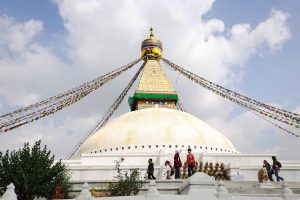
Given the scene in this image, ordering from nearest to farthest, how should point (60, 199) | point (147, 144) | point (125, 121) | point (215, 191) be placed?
point (215, 191)
point (60, 199)
point (147, 144)
point (125, 121)

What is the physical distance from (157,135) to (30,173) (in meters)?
12.2

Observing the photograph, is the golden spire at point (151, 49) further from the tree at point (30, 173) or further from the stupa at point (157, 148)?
the tree at point (30, 173)

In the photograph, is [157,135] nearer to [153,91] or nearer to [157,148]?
[157,148]

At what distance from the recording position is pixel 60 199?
11.5 metres

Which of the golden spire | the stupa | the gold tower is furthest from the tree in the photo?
the golden spire

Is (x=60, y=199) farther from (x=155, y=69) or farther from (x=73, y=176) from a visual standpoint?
(x=155, y=69)

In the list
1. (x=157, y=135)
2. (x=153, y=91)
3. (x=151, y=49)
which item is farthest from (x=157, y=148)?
(x=151, y=49)

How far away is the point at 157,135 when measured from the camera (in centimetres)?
2380

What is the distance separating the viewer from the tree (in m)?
12.0

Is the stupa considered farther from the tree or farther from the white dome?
the tree

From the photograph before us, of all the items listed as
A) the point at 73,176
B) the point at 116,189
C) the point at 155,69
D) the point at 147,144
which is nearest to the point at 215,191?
the point at 116,189

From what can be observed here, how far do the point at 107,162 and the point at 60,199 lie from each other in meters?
9.85

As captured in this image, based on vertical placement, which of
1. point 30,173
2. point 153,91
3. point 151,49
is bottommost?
point 30,173

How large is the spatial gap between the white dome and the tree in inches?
424
